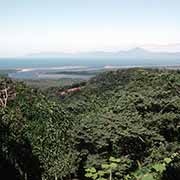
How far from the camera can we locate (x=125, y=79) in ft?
105

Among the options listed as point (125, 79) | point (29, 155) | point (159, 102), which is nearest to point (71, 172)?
point (29, 155)

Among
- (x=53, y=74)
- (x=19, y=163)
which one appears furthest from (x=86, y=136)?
(x=53, y=74)

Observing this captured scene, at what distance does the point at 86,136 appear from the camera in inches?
454

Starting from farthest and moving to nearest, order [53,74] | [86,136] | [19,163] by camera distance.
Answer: [53,74]
[19,163]
[86,136]

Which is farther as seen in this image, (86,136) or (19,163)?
(19,163)

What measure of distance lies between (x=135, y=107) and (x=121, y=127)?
2.32 meters

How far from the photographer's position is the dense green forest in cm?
1124

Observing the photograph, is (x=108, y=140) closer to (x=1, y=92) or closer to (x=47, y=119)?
(x=47, y=119)

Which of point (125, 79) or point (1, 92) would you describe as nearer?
point (1, 92)

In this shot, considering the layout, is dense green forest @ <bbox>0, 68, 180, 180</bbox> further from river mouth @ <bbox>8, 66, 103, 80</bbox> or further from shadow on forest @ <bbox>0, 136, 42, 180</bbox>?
river mouth @ <bbox>8, 66, 103, 80</bbox>

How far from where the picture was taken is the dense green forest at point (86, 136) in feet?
36.9

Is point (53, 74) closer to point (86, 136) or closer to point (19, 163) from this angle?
point (19, 163)

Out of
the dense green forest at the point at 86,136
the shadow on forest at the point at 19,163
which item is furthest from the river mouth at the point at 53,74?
the shadow on forest at the point at 19,163

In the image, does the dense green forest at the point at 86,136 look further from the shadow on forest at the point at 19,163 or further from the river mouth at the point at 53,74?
the river mouth at the point at 53,74
